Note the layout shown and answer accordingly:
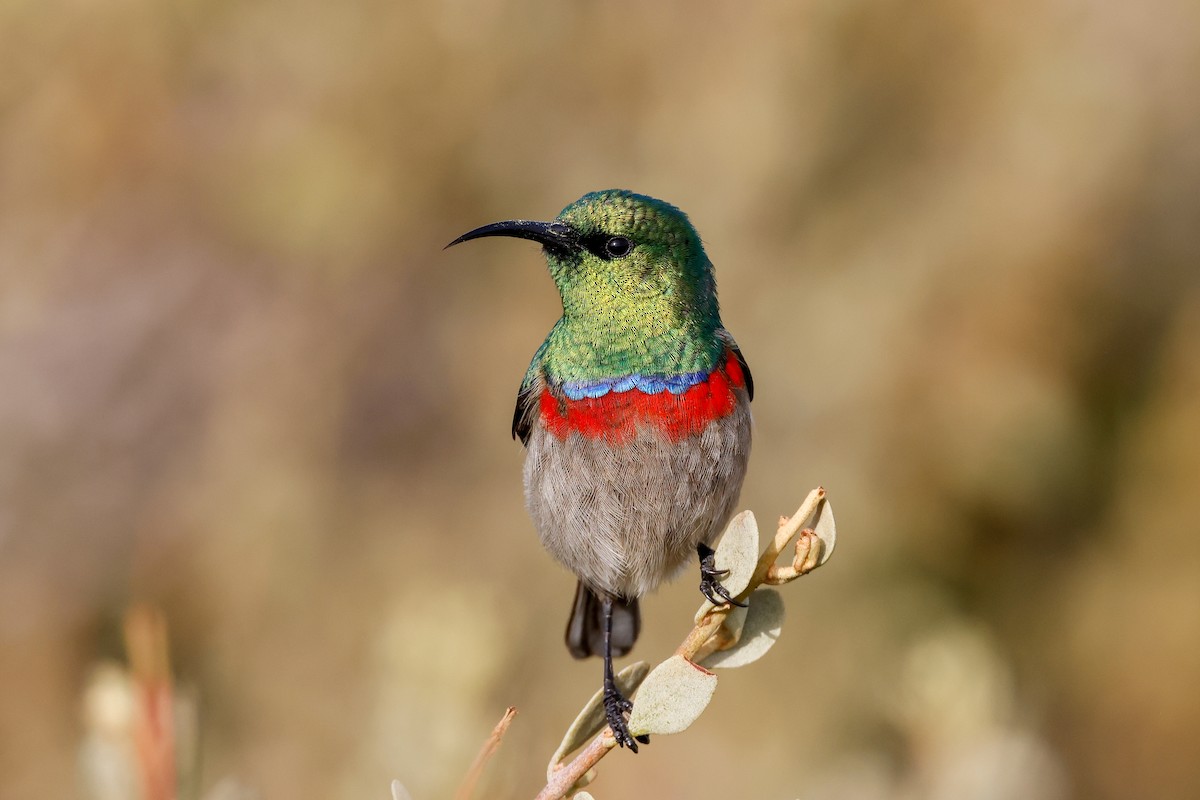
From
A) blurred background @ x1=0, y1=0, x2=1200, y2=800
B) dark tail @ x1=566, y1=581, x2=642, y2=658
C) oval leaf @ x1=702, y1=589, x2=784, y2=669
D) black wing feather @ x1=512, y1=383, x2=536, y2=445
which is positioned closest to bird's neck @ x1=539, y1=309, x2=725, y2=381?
black wing feather @ x1=512, y1=383, x2=536, y2=445

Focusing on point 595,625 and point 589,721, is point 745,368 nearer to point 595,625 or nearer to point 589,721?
point 595,625

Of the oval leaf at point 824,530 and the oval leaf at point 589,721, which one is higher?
the oval leaf at point 824,530

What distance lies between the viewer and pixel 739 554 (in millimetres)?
1457

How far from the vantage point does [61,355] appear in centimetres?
660

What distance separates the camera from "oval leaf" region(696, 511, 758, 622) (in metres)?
1.44

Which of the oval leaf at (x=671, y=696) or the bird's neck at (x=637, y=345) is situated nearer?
the oval leaf at (x=671, y=696)

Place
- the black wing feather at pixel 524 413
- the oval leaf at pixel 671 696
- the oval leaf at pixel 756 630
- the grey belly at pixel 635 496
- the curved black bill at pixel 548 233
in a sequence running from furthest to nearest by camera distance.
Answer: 1. the black wing feather at pixel 524 413
2. the grey belly at pixel 635 496
3. the curved black bill at pixel 548 233
4. the oval leaf at pixel 756 630
5. the oval leaf at pixel 671 696

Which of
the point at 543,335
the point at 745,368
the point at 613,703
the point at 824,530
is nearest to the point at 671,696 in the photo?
the point at 824,530

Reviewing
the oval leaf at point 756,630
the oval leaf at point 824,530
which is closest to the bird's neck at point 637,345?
the oval leaf at point 756,630

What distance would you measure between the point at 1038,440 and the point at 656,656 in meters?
2.13

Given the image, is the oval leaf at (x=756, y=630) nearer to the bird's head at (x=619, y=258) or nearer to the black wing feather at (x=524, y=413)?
the bird's head at (x=619, y=258)

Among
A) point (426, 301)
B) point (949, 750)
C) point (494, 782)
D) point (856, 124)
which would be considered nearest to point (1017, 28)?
point (856, 124)

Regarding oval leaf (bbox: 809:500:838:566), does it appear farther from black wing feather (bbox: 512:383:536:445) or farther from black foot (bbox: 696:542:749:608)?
black wing feather (bbox: 512:383:536:445)

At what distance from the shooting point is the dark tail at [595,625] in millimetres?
3354
